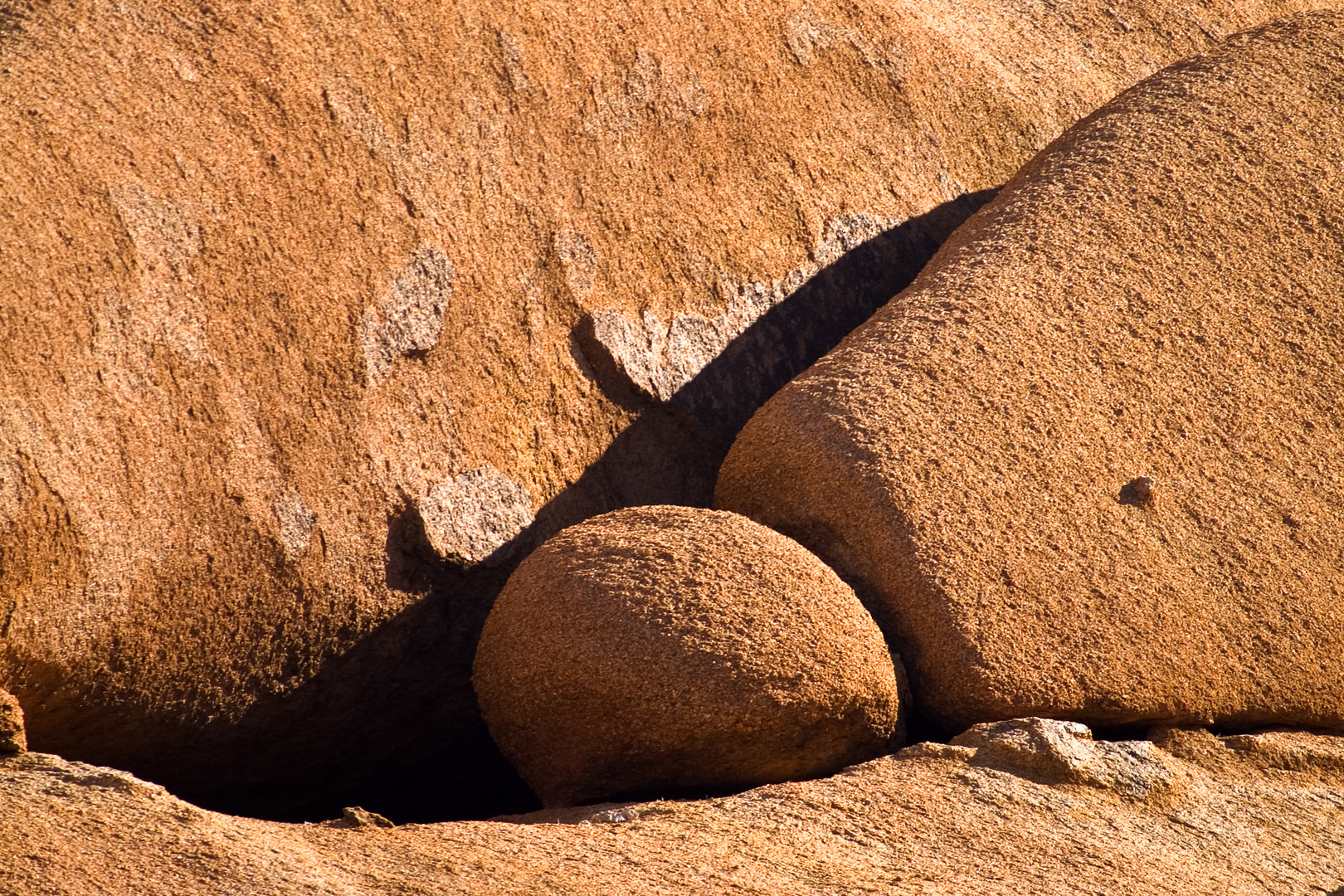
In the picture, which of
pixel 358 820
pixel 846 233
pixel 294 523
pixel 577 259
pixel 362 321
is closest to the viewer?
pixel 358 820

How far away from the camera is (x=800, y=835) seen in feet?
5.38

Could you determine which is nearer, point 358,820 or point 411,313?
point 358,820

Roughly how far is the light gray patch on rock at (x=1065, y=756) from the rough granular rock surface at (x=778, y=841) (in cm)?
2

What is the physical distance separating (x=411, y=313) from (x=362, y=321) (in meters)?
0.08

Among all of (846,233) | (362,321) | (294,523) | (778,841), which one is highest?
(846,233)

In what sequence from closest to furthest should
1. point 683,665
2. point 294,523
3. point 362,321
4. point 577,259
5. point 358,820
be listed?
1. point 358,820
2. point 683,665
3. point 294,523
4. point 362,321
5. point 577,259

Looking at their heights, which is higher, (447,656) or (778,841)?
(447,656)

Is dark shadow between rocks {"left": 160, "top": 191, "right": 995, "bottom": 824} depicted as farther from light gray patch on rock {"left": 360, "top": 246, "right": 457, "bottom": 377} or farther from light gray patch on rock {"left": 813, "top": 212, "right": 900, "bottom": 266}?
light gray patch on rock {"left": 360, "top": 246, "right": 457, "bottom": 377}

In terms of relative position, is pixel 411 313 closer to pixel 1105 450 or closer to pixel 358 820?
pixel 358 820

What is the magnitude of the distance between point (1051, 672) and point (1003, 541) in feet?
0.64

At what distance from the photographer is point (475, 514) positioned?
2125 millimetres

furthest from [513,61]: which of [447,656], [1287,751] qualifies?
[1287,751]

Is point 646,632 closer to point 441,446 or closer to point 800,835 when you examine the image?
point 800,835

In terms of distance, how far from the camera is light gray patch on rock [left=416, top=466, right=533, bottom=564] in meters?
2.08
